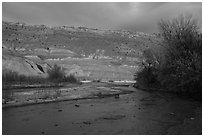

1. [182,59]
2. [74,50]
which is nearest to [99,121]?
[182,59]

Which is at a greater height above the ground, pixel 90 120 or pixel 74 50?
pixel 74 50

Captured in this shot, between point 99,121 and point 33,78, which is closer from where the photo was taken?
point 99,121

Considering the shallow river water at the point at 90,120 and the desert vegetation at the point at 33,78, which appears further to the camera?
the desert vegetation at the point at 33,78

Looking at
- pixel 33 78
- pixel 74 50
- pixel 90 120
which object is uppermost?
pixel 74 50

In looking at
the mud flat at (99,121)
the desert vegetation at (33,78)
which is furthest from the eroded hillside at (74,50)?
the mud flat at (99,121)

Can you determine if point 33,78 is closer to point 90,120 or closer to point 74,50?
point 74,50

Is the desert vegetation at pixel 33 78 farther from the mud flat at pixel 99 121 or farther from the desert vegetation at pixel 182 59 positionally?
the mud flat at pixel 99 121

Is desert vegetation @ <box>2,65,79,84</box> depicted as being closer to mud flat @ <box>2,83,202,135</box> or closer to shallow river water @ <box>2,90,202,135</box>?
mud flat @ <box>2,83,202,135</box>

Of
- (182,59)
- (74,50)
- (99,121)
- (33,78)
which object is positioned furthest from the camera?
(74,50)

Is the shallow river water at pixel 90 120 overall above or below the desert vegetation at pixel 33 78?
below

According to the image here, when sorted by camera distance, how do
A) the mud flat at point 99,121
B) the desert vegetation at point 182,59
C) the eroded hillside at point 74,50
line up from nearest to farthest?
the mud flat at point 99,121, the desert vegetation at point 182,59, the eroded hillside at point 74,50

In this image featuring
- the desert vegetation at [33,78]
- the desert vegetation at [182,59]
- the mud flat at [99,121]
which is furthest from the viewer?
the desert vegetation at [33,78]

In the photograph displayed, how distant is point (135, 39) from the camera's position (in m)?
111

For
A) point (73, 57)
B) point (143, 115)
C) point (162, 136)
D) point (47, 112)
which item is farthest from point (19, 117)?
point (73, 57)
